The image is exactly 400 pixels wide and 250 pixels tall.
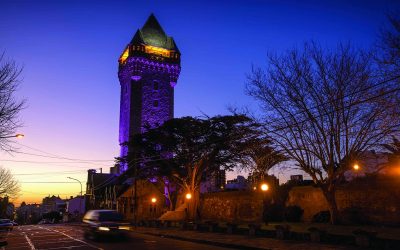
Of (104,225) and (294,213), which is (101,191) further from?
(104,225)

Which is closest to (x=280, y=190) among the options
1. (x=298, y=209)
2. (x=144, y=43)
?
(x=298, y=209)

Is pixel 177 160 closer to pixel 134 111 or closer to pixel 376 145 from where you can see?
A: pixel 376 145

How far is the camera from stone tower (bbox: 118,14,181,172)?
78.4 meters

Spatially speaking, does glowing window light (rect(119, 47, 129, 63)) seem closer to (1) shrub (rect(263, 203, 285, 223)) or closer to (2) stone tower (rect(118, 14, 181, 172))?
(2) stone tower (rect(118, 14, 181, 172))

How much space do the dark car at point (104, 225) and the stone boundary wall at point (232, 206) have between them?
17.4 metres

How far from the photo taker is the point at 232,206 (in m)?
38.8

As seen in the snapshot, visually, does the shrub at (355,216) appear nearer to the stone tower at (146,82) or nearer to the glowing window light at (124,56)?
the stone tower at (146,82)

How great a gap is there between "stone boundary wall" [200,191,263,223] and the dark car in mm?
17439

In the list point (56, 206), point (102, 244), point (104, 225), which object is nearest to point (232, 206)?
point (104, 225)

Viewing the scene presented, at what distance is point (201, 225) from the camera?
90.6ft

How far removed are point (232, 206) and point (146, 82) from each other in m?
47.6

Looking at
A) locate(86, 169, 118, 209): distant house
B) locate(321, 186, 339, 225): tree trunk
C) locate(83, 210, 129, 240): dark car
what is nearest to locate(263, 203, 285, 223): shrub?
locate(321, 186, 339, 225): tree trunk

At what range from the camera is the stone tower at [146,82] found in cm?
7838

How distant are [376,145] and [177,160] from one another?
2422 cm
